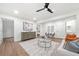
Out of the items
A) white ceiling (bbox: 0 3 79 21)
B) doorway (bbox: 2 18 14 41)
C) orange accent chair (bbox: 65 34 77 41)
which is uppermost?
white ceiling (bbox: 0 3 79 21)

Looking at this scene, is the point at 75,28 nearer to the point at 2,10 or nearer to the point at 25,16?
the point at 25,16

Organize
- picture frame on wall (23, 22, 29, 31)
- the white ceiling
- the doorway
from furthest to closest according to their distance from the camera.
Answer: picture frame on wall (23, 22, 29, 31)
the doorway
the white ceiling

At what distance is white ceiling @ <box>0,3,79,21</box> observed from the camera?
141cm

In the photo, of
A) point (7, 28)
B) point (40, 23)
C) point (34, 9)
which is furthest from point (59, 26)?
point (7, 28)

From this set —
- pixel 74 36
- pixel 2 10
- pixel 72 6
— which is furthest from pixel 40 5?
pixel 74 36

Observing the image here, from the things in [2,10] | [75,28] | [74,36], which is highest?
[2,10]

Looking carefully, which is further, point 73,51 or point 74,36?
point 74,36

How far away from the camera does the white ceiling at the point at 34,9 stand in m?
1.41

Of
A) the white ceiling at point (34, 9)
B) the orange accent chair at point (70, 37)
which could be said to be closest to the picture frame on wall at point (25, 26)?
the white ceiling at point (34, 9)

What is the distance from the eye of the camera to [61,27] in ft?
5.30

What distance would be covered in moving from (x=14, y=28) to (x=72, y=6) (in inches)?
52.3

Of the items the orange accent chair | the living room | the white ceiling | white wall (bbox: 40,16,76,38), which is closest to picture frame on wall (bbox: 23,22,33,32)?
the living room

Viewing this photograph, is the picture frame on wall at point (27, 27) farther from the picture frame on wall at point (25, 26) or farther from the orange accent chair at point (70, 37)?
the orange accent chair at point (70, 37)

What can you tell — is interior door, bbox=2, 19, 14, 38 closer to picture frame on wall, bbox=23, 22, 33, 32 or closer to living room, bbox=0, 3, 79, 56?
living room, bbox=0, 3, 79, 56
